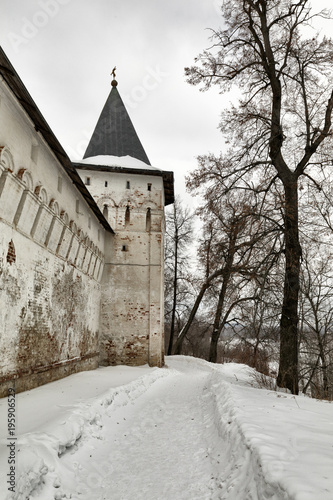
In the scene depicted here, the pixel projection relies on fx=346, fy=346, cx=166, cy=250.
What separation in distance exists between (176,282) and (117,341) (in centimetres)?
1028

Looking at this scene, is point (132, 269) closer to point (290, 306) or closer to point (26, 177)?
point (290, 306)

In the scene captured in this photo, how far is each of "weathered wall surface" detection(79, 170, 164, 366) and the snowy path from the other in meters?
7.67

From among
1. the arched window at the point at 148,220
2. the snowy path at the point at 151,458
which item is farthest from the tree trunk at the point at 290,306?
the arched window at the point at 148,220

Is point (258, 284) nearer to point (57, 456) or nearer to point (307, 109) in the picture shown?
point (307, 109)

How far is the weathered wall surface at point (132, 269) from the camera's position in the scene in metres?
14.0

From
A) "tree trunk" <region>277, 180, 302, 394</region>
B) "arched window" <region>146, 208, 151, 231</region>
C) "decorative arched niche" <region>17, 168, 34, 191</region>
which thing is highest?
"arched window" <region>146, 208, 151, 231</region>

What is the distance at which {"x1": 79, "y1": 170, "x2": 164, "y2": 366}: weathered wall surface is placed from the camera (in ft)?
45.9

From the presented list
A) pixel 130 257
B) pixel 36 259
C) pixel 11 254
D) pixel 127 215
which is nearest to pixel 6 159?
pixel 11 254

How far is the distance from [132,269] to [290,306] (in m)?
7.69

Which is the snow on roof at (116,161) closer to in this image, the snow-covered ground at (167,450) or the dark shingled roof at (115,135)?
the dark shingled roof at (115,135)

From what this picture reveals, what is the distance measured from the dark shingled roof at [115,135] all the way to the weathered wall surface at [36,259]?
750 cm

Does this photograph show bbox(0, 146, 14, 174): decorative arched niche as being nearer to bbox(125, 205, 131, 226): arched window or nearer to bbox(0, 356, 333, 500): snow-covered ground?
bbox(0, 356, 333, 500): snow-covered ground

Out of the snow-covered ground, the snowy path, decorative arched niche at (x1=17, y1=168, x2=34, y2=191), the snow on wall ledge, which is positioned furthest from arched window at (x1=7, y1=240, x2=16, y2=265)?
the snowy path

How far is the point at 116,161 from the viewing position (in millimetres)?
16016
